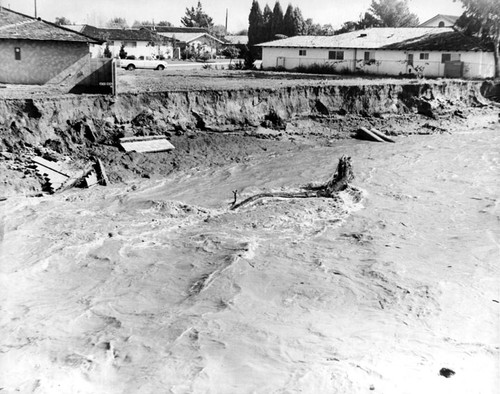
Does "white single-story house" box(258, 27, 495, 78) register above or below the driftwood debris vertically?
above

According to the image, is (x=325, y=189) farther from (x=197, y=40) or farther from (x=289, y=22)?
(x=197, y=40)

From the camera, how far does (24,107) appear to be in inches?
920

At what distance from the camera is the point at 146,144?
82.5 feet

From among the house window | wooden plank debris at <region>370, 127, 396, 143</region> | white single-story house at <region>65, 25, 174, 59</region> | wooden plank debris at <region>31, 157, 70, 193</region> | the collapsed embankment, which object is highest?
white single-story house at <region>65, 25, 174, 59</region>

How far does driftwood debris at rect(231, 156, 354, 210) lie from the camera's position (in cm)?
2006

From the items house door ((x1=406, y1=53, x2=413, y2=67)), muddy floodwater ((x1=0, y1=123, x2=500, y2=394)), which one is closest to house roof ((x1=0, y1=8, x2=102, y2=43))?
muddy floodwater ((x1=0, y1=123, x2=500, y2=394))

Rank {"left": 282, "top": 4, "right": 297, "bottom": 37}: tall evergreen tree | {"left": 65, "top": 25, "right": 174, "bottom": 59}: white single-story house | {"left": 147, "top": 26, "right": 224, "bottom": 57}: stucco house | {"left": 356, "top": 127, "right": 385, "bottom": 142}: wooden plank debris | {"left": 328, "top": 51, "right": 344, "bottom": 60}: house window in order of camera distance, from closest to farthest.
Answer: {"left": 356, "top": 127, "right": 385, "bottom": 142}: wooden plank debris → {"left": 328, "top": 51, "right": 344, "bottom": 60}: house window → {"left": 65, "top": 25, "right": 174, "bottom": 59}: white single-story house → {"left": 282, "top": 4, "right": 297, "bottom": 37}: tall evergreen tree → {"left": 147, "top": 26, "right": 224, "bottom": 57}: stucco house

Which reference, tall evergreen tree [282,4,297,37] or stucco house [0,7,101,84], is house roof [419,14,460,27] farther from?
stucco house [0,7,101,84]

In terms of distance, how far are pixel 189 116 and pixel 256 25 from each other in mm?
51434

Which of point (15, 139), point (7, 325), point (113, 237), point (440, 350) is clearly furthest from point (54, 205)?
point (440, 350)

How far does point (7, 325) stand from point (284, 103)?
73.6 ft

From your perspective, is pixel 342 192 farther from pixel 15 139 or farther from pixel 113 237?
pixel 15 139

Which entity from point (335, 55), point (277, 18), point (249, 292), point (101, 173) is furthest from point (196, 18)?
point (249, 292)

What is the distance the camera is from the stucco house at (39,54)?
29859mm
